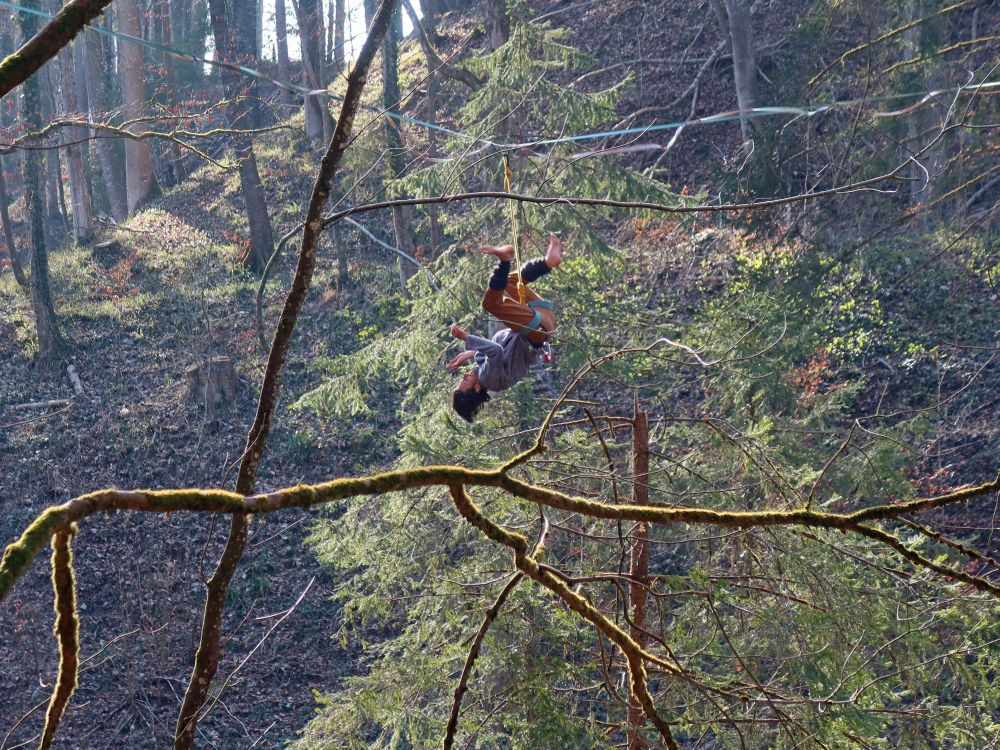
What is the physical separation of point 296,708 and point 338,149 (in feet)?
28.6

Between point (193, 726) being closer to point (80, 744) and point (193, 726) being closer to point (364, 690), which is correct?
point (364, 690)

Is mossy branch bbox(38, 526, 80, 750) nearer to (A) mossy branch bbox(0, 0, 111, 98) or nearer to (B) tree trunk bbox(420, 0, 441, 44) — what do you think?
(A) mossy branch bbox(0, 0, 111, 98)

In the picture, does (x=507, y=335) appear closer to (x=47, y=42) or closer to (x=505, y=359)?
(x=505, y=359)

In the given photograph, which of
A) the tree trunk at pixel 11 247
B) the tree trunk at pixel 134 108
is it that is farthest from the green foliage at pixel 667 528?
the tree trunk at pixel 134 108

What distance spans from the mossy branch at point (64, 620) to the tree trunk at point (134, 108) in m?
21.1

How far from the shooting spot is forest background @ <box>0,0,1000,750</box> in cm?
352

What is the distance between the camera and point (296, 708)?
10.4 meters

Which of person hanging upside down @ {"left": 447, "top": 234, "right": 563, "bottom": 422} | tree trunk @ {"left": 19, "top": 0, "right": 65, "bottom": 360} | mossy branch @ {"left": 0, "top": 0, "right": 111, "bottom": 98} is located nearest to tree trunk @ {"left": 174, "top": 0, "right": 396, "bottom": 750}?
mossy branch @ {"left": 0, "top": 0, "right": 111, "bottom": 98}

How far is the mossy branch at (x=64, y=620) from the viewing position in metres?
1.52

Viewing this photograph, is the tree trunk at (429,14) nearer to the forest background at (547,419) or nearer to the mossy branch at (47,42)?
the forest background at (547,419)

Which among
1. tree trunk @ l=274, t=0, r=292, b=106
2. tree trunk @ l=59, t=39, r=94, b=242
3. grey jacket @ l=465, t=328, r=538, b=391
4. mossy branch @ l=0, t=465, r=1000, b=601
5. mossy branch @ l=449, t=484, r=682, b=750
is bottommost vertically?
grey jacket @ l=465, t=328, r=538, b=391

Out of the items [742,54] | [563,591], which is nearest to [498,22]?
[742,54]

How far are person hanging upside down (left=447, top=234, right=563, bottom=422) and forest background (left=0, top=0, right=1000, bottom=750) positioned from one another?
1.76 feet

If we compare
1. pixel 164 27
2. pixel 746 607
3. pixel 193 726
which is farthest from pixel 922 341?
pixel 164 27
